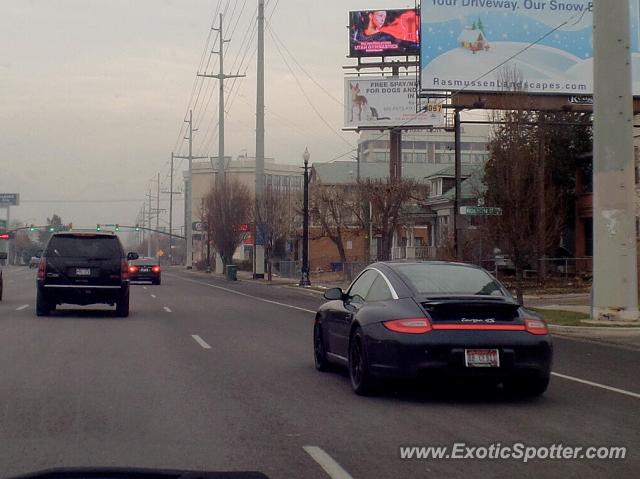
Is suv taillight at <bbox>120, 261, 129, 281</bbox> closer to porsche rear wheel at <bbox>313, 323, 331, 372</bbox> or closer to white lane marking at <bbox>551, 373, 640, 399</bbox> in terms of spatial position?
porsche rear wheel at <bbox>313, 323, 331, 372</bbox>

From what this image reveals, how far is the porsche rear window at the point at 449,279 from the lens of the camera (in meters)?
10.6

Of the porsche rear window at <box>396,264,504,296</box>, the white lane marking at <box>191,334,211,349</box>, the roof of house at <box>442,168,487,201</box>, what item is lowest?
the white lane marking at <box>191,334,211,349</box>

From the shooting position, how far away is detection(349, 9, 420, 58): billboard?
5950 cm

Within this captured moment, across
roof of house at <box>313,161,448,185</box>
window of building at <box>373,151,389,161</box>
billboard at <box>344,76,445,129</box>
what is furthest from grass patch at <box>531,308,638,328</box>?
window of building at <box>373,151,389,161</box>

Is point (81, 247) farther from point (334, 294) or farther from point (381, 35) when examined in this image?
point (381, 35)

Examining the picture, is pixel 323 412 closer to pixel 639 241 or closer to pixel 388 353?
pixel 388 353

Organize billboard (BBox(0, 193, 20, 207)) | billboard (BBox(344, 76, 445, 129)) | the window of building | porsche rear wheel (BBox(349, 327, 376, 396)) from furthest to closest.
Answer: billboard (BBox(0, 193, 20, 207)), the window of building, billboard (BBox(344, 76, 445, 129)), porsche rear wheel (BBox(349, 327, 376, 396))

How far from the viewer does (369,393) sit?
1041cm

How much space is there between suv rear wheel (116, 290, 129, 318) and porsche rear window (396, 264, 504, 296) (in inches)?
511

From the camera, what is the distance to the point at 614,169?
20.2m

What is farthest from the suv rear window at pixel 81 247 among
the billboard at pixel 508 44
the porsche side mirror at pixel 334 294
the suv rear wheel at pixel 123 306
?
the billboard at pixel 508 44

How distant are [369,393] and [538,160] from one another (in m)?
18.8

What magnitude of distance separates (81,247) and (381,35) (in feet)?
134

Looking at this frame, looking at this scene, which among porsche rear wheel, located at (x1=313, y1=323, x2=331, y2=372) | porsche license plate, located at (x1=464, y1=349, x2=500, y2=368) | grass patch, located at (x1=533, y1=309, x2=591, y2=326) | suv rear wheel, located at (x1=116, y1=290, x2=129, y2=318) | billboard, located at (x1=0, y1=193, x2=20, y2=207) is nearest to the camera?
porsche license plate, located at (x1=464, y1=349, x2=500, y2=368)
